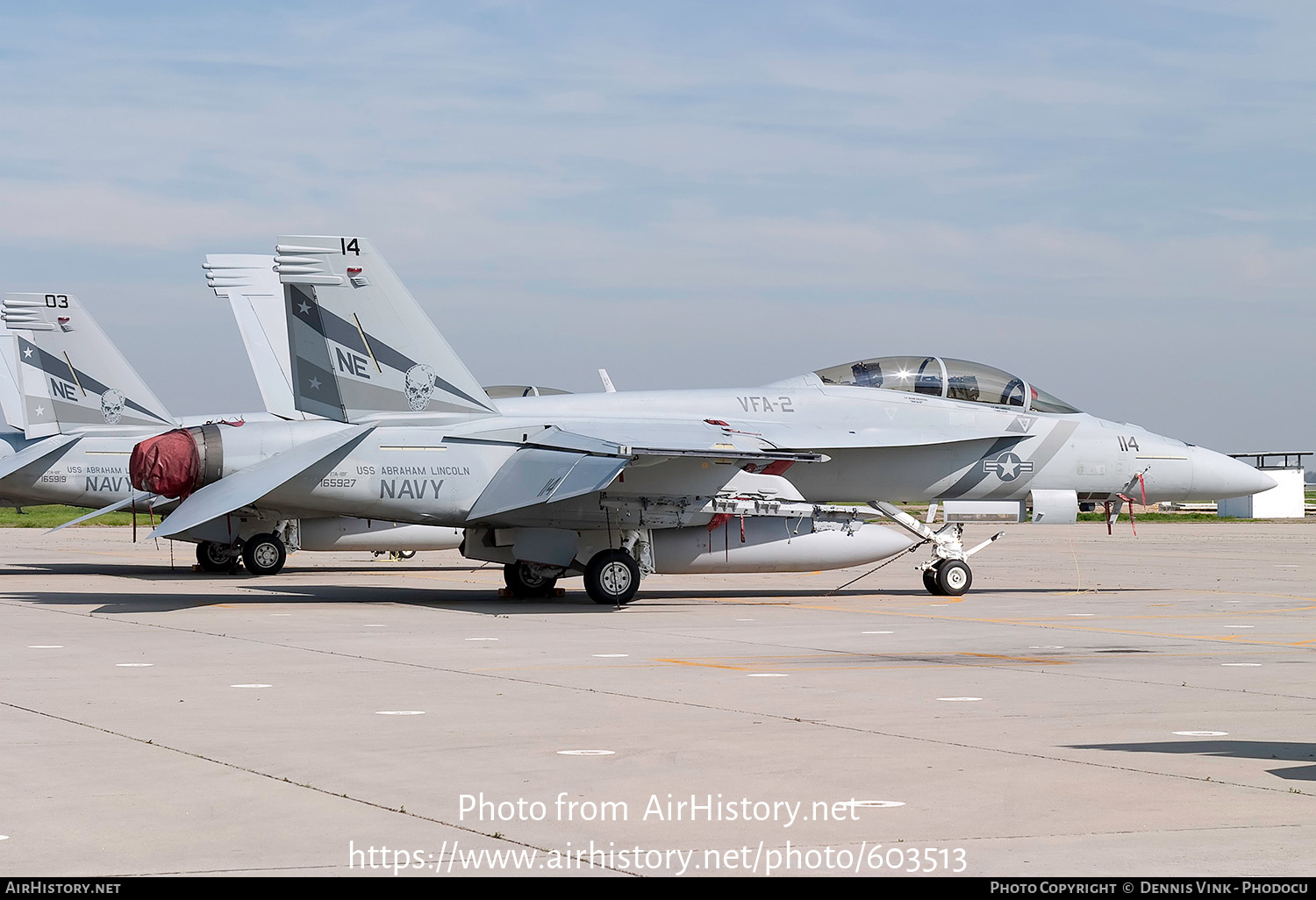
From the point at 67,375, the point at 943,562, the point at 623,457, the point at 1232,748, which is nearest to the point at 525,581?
the point at 623,457

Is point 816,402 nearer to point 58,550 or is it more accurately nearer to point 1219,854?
point 1219,854

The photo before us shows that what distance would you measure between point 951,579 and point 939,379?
2713 millimetres

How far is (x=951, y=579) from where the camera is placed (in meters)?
18.8

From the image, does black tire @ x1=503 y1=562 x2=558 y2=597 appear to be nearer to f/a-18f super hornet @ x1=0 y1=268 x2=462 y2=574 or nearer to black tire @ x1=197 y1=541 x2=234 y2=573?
f/a-18f super hornet @ x1=0 y1=268 x2=462 y2=574

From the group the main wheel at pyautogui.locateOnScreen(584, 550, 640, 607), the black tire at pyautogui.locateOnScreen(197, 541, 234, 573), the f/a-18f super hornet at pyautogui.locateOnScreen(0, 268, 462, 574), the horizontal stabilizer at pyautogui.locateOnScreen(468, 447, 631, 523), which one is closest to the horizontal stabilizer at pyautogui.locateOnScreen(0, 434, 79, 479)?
the f/a-18f super hornet at pyautogui.locateOnScreen(0, 268, 462, 574)

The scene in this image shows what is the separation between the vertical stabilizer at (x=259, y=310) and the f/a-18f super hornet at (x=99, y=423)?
0.02 meters

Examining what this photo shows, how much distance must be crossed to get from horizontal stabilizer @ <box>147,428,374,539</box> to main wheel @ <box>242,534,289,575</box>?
6.52 metres

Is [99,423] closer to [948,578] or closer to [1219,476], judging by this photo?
[948,578]

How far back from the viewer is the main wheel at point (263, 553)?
23156mm

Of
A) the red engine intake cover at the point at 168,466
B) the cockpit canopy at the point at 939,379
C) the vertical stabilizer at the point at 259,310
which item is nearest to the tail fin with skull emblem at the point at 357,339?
the red engine intake cover at the point at 168,466

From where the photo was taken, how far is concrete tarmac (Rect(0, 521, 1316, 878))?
16.4ft

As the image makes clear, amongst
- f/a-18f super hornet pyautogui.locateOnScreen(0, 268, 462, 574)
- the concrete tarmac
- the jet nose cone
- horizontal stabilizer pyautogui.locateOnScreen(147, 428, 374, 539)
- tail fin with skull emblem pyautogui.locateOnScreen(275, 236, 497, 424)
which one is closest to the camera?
the concrete tarmac

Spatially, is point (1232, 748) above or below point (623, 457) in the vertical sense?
below
